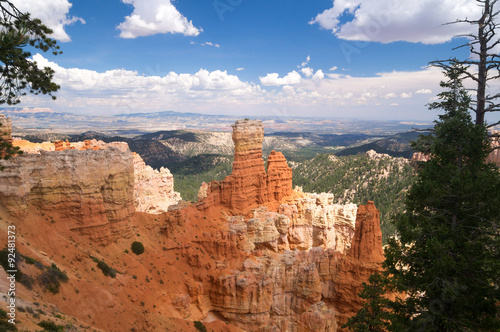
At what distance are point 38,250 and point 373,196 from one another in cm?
8839

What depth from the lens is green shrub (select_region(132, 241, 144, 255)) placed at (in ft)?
104

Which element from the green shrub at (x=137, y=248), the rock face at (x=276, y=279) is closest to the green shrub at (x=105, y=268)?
the green shrub at (x=137, y=248)

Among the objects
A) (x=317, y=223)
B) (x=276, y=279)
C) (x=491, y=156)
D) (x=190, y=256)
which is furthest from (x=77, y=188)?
(x=491, y=156)

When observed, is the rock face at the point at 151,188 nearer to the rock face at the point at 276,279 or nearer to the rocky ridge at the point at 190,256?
the rocky ridge at the point at 190,256

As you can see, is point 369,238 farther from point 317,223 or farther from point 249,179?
point 249,179

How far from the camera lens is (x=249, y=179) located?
4816 centimetres

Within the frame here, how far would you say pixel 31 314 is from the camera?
1532 cm

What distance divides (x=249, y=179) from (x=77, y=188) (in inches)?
1004

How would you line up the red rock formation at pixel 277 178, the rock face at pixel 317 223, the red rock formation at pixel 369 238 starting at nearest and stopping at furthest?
1. the red rock formation at pixel 369 238
2. the rock face at pixel 317 223
3. the red rock formation at pixel 277 178

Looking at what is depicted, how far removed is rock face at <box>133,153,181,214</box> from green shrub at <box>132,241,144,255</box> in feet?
113

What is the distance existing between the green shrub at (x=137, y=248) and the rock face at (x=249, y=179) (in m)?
12.3

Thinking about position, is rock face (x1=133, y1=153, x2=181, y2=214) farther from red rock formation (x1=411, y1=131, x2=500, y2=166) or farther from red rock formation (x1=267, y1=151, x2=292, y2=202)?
red rock formation (x1=411, y1=131, x2=500, y2=166)

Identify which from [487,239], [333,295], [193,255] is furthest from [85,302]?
[333,295]

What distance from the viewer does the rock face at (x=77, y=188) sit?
24.5 m
